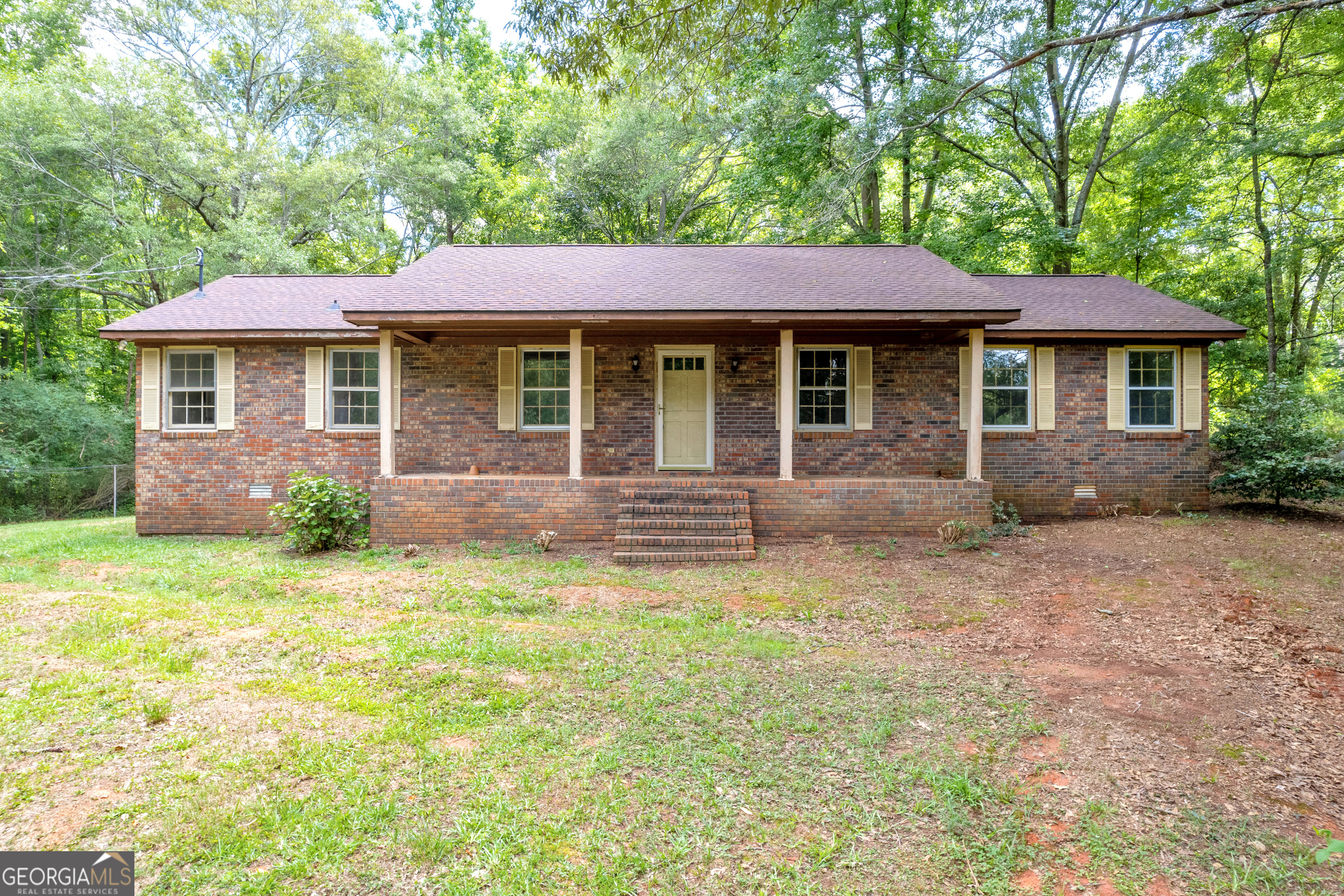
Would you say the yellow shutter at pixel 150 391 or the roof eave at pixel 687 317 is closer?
the roof eave at pixel 687 317

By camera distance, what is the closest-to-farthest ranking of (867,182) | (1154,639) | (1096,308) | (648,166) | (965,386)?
(1154,639)
(965,386)
(1096,308)
(867,182)
(648,166)

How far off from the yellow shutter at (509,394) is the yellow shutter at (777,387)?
4.14m

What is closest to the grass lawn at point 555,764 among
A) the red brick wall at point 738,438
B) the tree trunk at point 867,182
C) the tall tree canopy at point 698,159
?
the red brick wall at point 738,438

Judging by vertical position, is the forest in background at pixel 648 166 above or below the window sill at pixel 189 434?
above

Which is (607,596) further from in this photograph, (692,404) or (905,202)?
(905,202)

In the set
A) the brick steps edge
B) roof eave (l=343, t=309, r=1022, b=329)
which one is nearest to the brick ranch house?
roof eave (l=343, t=309, r=1022, b=329)

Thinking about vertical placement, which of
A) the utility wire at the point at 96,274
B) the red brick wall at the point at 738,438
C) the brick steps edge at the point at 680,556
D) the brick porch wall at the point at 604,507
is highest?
the utility wire at the point at 96,274

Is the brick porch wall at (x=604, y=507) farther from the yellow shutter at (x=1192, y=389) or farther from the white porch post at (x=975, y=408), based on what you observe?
the yellow shutter at (x=1192, y=389)

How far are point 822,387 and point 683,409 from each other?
7.43 feet

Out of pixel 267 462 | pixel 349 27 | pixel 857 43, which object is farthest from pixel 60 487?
pixel 857 43

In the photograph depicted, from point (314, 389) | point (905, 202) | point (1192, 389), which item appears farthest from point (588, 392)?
point (905, 202)

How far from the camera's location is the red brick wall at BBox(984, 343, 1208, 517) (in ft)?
30.7

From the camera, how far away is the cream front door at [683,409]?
9500 millimetres

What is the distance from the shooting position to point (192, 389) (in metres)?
9.23
